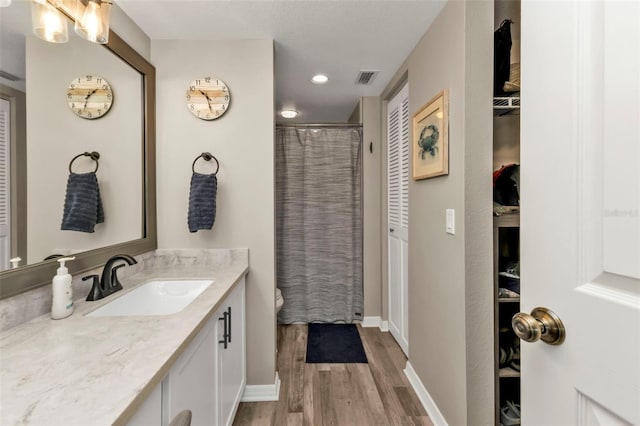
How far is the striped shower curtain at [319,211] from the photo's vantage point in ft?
9.77

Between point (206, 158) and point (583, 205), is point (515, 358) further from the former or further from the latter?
point (206, 158)

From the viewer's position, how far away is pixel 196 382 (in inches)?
42.4

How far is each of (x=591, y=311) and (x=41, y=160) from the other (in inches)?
67.2

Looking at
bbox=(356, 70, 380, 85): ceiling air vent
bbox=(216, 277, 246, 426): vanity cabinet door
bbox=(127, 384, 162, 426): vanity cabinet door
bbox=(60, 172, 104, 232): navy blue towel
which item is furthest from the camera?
bbox=(356, 70, 380, 85): ceiling air vent

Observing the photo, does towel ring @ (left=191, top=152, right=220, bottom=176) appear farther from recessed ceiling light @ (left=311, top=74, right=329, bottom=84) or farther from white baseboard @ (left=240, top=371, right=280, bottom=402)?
white baseboard @ (left=240, top=371, right=280, bottom=402)

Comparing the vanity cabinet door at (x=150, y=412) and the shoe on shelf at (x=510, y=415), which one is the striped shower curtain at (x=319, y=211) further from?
the vanity cabinet door at (x=150, y=412)

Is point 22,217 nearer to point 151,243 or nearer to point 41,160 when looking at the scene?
point 41,160

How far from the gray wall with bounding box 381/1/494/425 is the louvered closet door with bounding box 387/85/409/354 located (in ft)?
2.40

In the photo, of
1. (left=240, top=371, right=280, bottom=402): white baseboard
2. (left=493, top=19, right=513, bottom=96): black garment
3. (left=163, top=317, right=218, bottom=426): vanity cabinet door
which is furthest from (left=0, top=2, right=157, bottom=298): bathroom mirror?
(left=493, top=19, right=513, bottom=96): black garment

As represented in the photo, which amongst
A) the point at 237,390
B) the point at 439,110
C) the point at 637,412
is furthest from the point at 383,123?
the point at 637,412

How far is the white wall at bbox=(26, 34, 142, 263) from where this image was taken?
113 centimetres

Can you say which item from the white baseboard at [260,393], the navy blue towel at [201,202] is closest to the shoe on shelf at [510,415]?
the white baseboard at [260,393]

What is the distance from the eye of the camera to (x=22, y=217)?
1.09 metres

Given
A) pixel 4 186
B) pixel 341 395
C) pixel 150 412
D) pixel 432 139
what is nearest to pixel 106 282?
pixel 4 186
